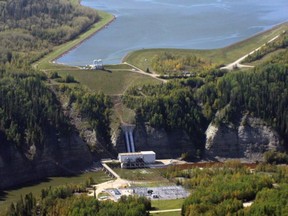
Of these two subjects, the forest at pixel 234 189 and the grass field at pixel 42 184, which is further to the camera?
the grass field at pixel 42 184

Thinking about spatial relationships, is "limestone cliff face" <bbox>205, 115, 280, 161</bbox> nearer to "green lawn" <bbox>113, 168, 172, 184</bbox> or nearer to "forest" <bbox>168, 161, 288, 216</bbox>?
"forest" <bbox>168, 161, 288, 216</bbox>

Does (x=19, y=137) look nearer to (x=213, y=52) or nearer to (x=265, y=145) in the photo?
(x=265, y=145)

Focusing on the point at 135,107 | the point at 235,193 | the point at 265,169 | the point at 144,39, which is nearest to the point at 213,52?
the point at 144,39

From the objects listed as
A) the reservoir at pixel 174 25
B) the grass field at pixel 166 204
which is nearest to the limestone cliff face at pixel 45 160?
the grass field at pixel 166 204

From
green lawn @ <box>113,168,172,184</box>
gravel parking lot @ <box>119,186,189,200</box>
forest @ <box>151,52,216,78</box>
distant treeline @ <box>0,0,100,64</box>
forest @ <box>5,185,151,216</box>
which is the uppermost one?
distant treeline @ <box>0,0,100,64</box>

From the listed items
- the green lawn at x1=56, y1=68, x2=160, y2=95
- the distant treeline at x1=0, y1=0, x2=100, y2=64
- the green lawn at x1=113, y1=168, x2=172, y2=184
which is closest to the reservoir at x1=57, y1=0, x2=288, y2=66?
the distant treeline at x1=0, y1=0, x2=100, y2=64

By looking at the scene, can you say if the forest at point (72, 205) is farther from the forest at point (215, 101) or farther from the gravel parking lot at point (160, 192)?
the forest at point (215, 101)
